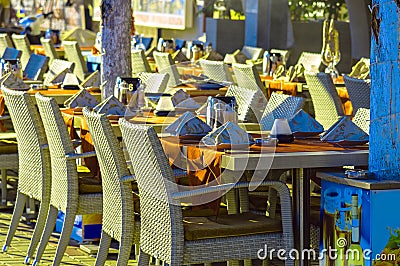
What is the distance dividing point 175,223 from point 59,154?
135 cm

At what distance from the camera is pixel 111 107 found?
6.11 meters

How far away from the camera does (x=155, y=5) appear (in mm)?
18703

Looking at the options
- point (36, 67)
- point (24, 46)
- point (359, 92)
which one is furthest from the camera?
point (24, 46)

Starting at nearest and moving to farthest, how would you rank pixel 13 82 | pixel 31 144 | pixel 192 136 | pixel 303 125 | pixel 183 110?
pixel 192 136
pixel 303 125
pixel 31 144
pixel 183 110
pixel 13 82

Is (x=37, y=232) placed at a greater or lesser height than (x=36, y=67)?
lesser

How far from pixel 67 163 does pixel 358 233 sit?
1870mm

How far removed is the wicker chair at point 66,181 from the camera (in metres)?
5.49

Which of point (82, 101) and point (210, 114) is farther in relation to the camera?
point (82, 101)

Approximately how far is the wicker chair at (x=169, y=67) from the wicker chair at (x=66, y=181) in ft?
11.7

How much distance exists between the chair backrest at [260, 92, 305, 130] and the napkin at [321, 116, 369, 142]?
88 cm

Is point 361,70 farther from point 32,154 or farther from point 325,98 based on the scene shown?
point 32,154

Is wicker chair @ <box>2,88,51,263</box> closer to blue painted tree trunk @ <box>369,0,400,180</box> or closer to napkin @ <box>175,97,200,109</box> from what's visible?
napkin @ <box>175,97,200,109</box>

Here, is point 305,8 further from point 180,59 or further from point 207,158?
point 207,158

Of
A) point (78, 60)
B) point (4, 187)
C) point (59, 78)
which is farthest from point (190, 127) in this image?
point (78, 60)
